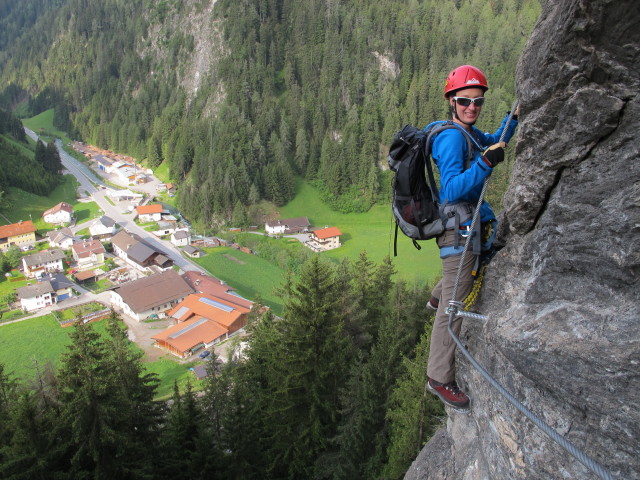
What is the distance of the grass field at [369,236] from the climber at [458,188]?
41.6m

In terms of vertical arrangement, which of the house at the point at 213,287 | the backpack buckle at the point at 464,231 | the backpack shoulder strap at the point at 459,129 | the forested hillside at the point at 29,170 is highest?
the backpack shoulder strap at the point at 459,129

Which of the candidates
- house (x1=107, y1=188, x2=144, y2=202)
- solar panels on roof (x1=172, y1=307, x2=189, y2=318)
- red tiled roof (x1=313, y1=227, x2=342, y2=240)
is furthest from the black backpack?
house (x1=107, y1=188, x2=144, y2=202)

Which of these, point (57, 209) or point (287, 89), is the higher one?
point (287, 89)

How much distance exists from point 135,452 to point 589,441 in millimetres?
13801

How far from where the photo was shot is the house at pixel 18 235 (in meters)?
60.1

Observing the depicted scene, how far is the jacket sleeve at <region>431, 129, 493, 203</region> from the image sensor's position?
485 cm

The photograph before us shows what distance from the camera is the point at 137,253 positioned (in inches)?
2281

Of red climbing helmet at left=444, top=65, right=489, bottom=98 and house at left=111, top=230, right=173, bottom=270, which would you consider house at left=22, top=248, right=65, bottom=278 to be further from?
red climbing helmet at left=444, top=65, right=489, bottom=98

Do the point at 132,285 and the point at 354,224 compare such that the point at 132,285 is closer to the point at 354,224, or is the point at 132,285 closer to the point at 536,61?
the point at 354,224

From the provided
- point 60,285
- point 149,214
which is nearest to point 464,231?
point 60,285

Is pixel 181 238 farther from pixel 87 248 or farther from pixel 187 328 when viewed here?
pixel 187 328

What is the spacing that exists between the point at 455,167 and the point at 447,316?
6.82 ft

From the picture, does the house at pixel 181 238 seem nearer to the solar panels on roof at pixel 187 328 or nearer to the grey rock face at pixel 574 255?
the solar panels on roof at pixel 187 328

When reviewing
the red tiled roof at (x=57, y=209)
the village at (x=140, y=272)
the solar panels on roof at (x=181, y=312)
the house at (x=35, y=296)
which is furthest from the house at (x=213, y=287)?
the red tiled roof at (x=57, y=209)
